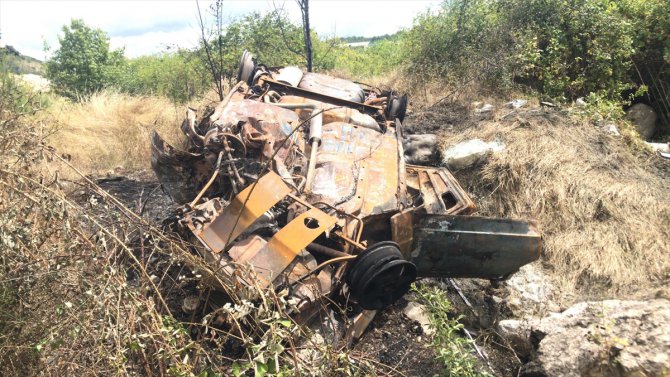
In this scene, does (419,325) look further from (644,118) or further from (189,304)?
(644,118)

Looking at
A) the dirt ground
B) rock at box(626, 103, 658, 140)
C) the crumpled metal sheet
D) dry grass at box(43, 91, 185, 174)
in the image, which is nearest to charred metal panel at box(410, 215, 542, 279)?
the dirt ground

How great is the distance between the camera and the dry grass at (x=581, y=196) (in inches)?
186

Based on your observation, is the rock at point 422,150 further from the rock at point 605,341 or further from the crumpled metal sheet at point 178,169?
the crumpled metal sheet at point 178,169

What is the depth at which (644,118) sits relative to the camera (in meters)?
7.48

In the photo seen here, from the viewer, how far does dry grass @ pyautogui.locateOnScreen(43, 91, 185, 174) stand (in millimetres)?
7938

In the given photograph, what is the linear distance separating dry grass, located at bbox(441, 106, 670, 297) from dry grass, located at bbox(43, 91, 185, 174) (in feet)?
17.5

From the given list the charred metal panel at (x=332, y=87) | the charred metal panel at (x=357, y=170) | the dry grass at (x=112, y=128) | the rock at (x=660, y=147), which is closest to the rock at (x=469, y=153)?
the charred metal panel at (x=332, y=87)

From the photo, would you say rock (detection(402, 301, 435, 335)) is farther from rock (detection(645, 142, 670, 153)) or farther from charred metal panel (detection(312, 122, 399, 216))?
rock (detection(645, 142, 670, 153))

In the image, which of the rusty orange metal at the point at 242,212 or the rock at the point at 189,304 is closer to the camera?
the rusty orange metal at the point at 242,212

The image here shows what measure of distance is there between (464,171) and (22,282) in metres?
5.16

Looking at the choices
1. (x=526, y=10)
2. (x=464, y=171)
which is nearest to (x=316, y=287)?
(x=464, y=171)

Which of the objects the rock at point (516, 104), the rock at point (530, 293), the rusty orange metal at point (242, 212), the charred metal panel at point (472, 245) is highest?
the rock at point (516, 104)

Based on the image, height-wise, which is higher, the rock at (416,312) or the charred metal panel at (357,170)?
the charred metal panel at (357,170)

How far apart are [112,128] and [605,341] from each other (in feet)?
28.4
